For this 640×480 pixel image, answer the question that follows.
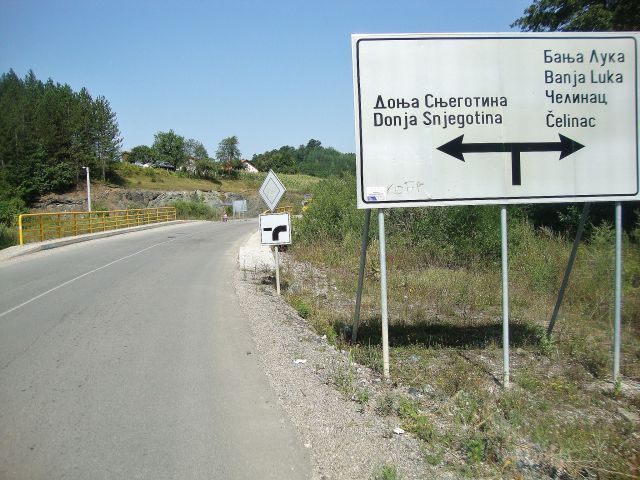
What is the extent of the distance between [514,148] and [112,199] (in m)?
67.4

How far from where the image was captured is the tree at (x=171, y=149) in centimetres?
11506

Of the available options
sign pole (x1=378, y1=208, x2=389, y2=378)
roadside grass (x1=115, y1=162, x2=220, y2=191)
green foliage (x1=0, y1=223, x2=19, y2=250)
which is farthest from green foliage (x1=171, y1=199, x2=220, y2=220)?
sign pole (x1=378, y1=208, x2=389, y2=378)

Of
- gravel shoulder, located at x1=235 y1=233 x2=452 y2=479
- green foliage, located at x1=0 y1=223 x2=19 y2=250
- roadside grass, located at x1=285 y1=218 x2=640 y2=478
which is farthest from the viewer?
green foliage, located at x1=0 y1=223 x2=19 y2=250

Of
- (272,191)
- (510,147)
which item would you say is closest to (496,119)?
(510,147)

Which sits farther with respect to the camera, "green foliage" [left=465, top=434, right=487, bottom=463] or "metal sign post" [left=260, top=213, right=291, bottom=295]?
"metal sign post" [left=260, top=213, right=291, bottom=295]

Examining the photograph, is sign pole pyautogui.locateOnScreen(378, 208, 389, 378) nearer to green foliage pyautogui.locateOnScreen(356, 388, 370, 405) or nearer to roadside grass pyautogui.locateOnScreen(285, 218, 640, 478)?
roadside grass pyautogui.locateOnScreen(285, 218, 640, 478)

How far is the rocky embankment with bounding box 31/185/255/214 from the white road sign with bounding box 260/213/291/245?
53967 mm

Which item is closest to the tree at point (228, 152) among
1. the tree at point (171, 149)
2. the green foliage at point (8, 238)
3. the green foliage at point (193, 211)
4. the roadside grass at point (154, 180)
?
the tree at point (171, 149)

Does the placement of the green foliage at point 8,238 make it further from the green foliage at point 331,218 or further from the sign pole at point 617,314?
the sign pole at point 617,314

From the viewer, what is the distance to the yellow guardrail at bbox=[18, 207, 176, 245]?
24634 mm

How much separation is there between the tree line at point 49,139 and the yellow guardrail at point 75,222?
19.3 meters

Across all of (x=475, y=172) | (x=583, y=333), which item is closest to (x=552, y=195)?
(x=475, y=172)

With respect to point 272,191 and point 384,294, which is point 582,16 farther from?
point 384,294

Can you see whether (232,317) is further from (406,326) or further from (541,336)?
(541,336)
